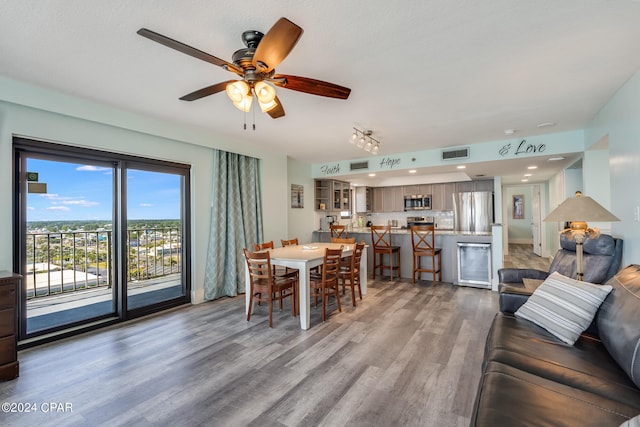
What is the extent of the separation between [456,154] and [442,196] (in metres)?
2.77

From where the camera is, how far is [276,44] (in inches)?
64.6

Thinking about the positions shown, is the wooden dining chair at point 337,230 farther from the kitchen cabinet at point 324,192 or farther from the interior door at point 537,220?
the interior door at point 537,220

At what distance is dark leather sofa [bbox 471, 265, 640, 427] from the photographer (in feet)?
3.84

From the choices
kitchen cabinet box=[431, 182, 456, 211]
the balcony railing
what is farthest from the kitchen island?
the balcony railing

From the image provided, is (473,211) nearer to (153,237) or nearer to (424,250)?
(424,250)

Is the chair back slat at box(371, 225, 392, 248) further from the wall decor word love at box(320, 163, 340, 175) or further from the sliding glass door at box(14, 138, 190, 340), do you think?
the sliding glass door at box(14, 138, 190, 340)

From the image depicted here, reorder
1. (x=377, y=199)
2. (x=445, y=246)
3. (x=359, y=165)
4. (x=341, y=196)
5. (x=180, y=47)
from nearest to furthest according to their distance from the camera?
(x=180, y=47) → (x=445, y=246) → (x=359, y=165) → (x=341, y=196) → (x=377, y=199)

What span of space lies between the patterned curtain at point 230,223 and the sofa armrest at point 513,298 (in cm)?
362

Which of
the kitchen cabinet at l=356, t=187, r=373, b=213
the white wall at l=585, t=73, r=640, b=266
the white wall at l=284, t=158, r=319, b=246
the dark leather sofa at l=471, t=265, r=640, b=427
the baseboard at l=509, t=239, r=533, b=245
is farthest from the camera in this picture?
the baseboard at l=509, t=239, r=533, b=245

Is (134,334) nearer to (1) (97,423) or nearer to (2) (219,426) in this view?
(1) (97,423)

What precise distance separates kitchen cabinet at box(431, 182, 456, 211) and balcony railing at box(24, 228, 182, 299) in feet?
20.3

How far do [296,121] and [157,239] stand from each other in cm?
287

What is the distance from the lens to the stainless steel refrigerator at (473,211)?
697 cm

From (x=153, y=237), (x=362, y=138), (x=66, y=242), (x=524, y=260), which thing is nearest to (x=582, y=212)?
(x=362, y=138)
